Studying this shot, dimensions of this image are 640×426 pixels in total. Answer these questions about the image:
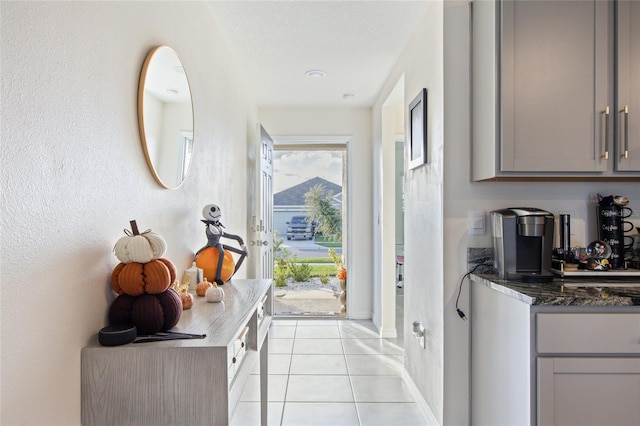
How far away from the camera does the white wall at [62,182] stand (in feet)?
2.85

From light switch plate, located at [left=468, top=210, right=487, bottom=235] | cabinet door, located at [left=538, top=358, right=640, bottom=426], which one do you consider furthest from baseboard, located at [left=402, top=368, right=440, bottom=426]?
light switch plate, located at [left=468, top=210, right=487, bottom=235]

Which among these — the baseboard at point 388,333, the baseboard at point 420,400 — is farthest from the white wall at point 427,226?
the baseboard at point 388,333

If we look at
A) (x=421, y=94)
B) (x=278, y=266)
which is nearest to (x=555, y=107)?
(x=421, y=94)

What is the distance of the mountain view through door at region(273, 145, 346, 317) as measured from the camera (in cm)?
655

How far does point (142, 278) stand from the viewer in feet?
3.93

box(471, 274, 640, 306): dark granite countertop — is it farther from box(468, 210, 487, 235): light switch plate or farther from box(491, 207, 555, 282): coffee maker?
box(468, 210, 487, 235): light switch plate

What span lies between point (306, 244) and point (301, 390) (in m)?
4.98

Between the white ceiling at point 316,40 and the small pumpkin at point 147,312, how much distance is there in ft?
5.99

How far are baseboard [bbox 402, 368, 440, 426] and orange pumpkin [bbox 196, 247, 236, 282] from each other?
4.60ft

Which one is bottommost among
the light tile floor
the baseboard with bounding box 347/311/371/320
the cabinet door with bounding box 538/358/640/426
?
the light tile floor

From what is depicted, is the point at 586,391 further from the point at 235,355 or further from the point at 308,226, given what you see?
the point at 308,226

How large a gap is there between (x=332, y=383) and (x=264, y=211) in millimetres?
1825

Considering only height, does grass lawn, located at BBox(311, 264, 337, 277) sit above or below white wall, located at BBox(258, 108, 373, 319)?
below

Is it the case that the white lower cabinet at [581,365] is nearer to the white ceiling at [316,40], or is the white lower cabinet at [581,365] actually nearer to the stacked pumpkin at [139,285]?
the stacked pumpkin at [139,285]
